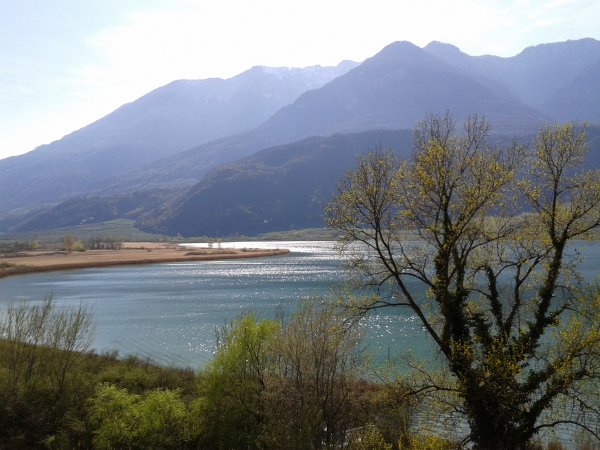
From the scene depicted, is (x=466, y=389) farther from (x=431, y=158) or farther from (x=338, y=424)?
(x=431, y=158)

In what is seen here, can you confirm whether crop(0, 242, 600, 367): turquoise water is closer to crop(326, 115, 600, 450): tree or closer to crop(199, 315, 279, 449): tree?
crop(326, 115, 600, 450): tree

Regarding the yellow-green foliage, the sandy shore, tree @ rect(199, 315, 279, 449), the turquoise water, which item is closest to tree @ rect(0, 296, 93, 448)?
the yellow-green foliage

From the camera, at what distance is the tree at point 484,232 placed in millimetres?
23391

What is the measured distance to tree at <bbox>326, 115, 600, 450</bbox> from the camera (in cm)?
2339

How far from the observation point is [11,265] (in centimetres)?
14362

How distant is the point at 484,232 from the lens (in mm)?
→ 25047

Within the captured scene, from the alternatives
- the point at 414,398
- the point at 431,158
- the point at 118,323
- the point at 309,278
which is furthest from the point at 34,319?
the point at 309,278

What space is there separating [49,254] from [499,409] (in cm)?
19455

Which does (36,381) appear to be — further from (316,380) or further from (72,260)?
(72,260)

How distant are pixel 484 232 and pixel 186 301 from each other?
210 ft

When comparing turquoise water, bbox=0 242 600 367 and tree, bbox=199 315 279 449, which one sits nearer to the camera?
tree, bbox=199 315 279 449

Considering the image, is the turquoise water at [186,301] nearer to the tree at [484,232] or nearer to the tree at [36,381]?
the tree at [484,232]

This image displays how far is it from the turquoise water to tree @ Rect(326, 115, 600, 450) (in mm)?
2999

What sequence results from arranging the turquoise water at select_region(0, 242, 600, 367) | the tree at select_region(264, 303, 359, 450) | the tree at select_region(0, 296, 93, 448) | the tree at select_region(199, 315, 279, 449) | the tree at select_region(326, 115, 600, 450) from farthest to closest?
the turquoise water at select_region(0, 242, 600, 367)
the tree at select_region(0, 296, 93, 448)
the tree at select_region(199, 315, 279, 449)
the tree at select_region(264, 303, 359, 450)
the tree at select_region(326, 115, 600, 450)
